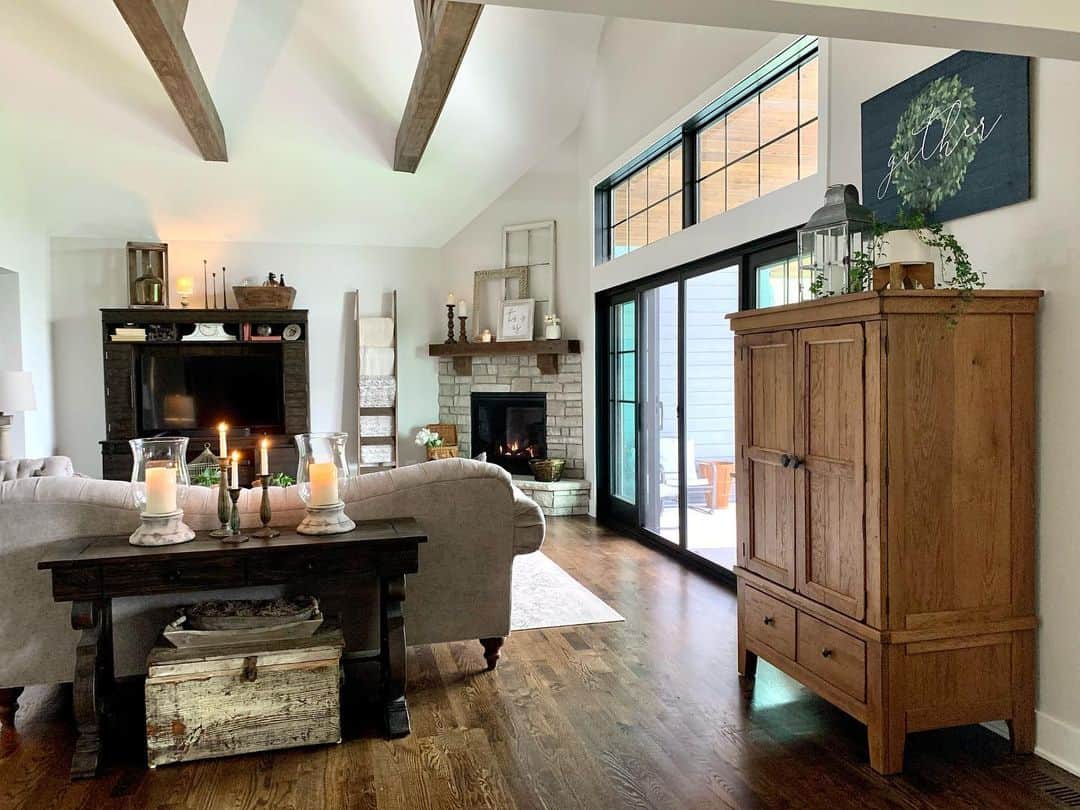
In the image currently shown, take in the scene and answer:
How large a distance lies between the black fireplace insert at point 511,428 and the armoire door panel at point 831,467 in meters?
4.79

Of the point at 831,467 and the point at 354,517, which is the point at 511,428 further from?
the point at 831,467

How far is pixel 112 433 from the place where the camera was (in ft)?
25.2

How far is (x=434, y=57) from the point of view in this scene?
4.70 m

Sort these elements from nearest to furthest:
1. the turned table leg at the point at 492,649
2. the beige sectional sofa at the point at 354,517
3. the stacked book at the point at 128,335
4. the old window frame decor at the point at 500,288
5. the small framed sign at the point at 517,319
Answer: the beige sectional sofa at the point at 354,517 → the turned table leg at the point at 492,649 → the stacked book at the point at 128,335 → the small framed sign at the point at 517,319 → the old window frame decor at the point at 500,288

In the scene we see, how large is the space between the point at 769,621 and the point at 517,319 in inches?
199

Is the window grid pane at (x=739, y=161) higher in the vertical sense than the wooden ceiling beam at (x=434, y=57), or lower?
lower

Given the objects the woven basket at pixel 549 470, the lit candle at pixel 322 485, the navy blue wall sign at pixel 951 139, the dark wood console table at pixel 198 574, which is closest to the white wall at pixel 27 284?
the woven basket at pixel 549 470

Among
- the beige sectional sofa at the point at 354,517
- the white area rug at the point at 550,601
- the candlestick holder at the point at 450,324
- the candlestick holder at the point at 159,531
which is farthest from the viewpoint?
the candlestick holder at the point at 450,324

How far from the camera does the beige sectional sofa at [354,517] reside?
2859 mm

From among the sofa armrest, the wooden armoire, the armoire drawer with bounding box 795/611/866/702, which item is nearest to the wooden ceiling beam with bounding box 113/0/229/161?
the sofa armrest

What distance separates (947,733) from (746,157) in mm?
3203

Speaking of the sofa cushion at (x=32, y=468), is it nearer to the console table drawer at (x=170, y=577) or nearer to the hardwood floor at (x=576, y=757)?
the hardwood floor at (x=576, y=757)

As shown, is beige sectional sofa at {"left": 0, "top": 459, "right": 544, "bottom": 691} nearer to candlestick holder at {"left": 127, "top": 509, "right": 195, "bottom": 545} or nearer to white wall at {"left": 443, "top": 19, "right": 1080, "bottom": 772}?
candlestick holder at {"left": 127, "top": 509, "right": 195, "bottom": 545}

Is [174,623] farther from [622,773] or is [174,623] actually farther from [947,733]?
[947,733]
